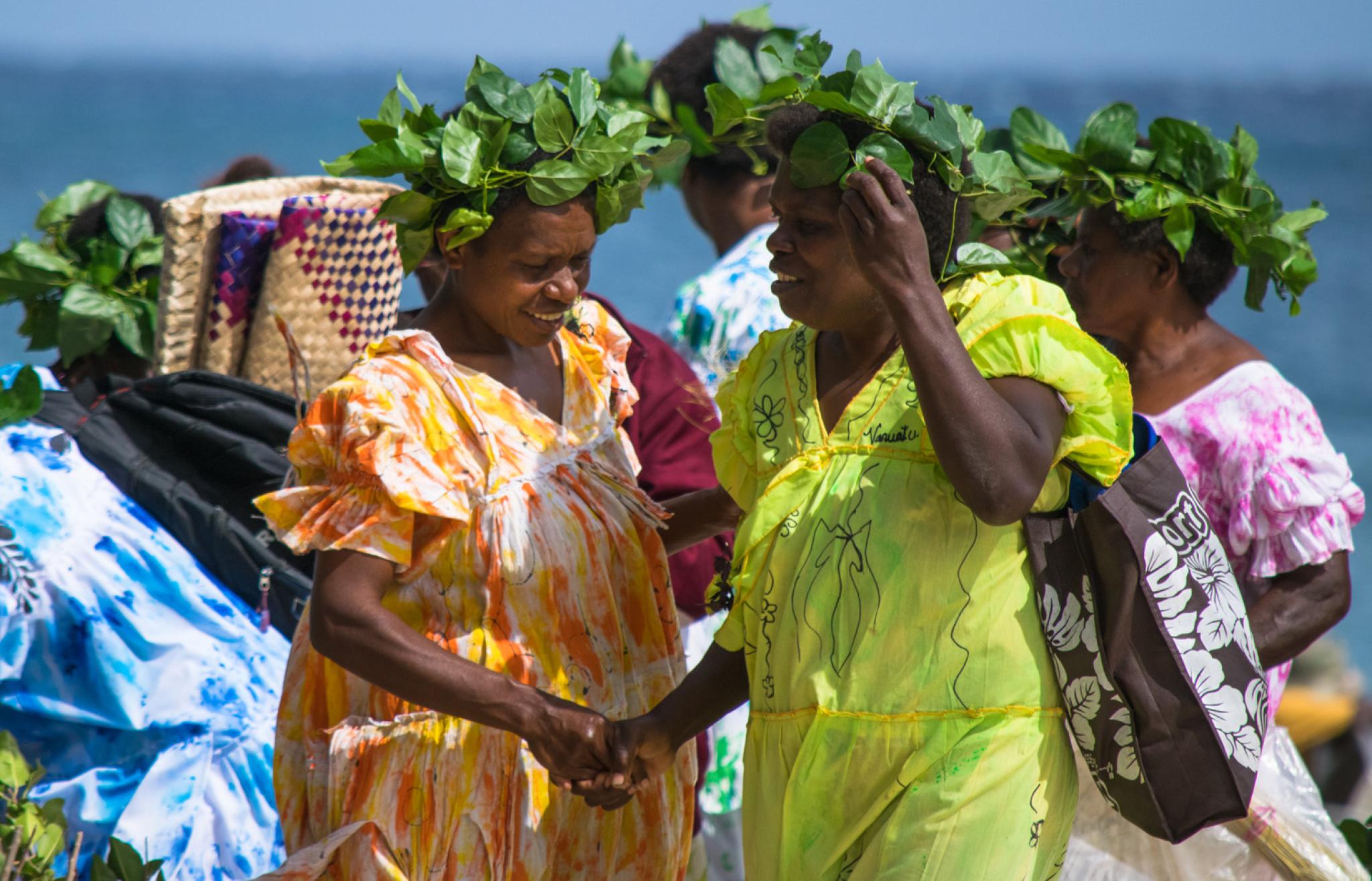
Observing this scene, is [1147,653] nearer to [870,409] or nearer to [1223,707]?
[1223,707]

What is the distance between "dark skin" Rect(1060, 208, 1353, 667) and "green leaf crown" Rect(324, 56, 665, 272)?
1.16m

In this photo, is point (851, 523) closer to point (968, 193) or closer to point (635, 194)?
point (968, 193)

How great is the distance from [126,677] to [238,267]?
3.41 ft

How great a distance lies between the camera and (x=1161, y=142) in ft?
11.2

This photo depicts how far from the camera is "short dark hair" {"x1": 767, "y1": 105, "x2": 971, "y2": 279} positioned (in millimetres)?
2418

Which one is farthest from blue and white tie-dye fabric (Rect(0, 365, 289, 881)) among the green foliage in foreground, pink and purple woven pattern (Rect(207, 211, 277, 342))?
pink and purple woven pattern (Rect(207, 211, 277, 342))

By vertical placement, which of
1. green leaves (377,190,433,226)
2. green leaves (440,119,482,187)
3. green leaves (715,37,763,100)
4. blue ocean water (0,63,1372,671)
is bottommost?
green leaves (377,190,433,226)

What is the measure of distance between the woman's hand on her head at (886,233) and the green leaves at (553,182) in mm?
627

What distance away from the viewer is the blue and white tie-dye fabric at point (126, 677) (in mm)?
3582

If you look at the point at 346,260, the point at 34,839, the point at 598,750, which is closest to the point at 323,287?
the point at 346,260

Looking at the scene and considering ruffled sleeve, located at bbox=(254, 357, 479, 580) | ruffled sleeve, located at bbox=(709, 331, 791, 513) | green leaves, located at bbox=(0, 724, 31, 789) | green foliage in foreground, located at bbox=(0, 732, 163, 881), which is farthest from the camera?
green leaves, located at bbox=(0, 724, 31, 789)

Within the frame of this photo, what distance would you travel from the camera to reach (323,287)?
3.87 metres

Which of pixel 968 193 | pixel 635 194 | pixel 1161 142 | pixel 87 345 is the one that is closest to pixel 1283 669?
pixel 1161 142

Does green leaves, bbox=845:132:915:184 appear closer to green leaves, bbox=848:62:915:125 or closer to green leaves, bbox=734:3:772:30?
green leaves, bbox=848:62:915:125
